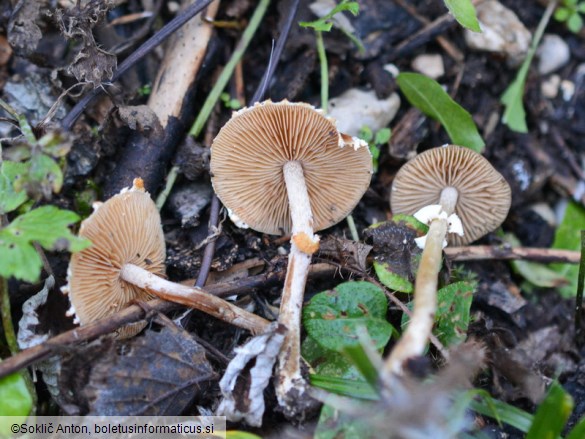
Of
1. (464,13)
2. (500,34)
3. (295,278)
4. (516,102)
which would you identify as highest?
(464,13)

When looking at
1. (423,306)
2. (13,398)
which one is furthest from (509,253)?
(13,398)

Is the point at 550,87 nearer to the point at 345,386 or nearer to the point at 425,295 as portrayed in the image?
the point at 425,295

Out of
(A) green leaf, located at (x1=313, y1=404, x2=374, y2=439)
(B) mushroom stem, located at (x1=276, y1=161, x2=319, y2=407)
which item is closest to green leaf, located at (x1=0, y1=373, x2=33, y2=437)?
(B) mushroom stem, located at (x1=276, y1=161, x2=319, y2=407)

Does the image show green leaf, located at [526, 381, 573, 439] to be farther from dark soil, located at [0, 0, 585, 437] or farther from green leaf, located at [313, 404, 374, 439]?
green leaf, located at [313, 404, 374, 439]

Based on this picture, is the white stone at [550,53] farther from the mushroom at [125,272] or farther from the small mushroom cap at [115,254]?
the small mushroom cap at [115,254]

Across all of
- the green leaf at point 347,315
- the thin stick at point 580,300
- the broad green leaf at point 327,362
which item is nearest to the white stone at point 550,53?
the thin stick at point 580,300

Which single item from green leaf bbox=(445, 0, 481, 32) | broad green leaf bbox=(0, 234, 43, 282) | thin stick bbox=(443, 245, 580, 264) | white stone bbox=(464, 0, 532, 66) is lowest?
thin stick bbox=(443, 245, 580, 264)
